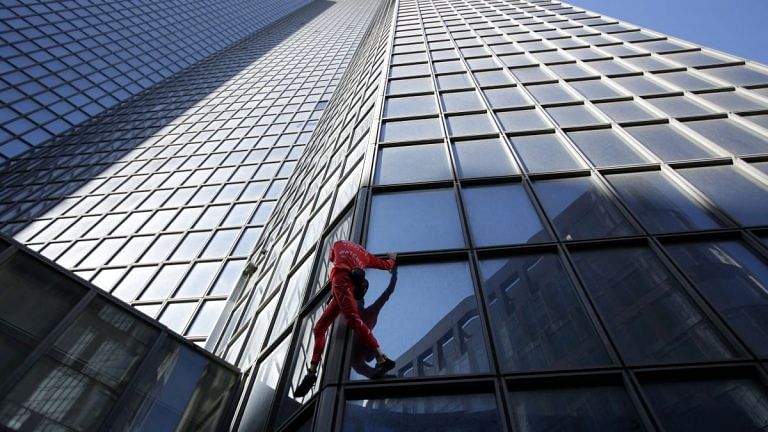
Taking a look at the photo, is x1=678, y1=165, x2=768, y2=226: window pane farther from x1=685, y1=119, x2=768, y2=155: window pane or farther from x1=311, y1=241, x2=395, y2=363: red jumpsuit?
x1=311, y1=241, x2=395, y2=363: red jumpsuit

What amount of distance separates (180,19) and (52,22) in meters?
19.9

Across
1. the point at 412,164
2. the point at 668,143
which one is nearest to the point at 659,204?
the point at 668,143

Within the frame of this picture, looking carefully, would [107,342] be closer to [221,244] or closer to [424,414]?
[424,414]

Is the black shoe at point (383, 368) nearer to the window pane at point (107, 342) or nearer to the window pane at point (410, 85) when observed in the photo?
the window pane at point (107, 342)

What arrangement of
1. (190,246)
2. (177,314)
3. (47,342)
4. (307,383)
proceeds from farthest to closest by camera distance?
(190,246), (177,314), (47,342), (307,383)

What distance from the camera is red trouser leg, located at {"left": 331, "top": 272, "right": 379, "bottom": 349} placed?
5.32 metres

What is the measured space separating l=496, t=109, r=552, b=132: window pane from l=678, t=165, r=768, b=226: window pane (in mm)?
3421

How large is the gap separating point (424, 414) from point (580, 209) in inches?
190

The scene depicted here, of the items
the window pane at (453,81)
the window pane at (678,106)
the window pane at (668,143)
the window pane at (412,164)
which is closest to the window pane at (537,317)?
the window pane at (412,164)

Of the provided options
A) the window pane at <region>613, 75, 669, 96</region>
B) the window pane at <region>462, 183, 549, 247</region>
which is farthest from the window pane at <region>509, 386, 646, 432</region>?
the window pane at <region>613, 75, 669, 96</region>

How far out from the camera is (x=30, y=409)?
6430mm

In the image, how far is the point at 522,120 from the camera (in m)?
11.5

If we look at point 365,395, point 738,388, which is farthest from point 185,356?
point 738,388

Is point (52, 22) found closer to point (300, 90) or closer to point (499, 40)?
point (300, 90)
